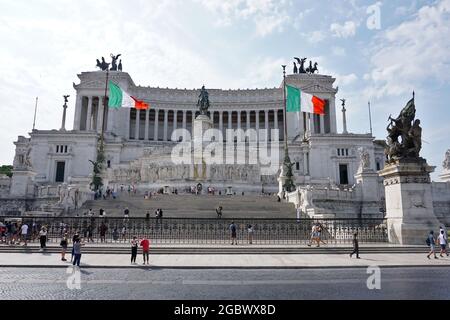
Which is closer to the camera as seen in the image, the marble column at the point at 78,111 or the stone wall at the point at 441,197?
the stone wall at the point at 441,197

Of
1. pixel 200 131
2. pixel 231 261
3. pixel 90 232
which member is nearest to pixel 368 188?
pixel 200 131

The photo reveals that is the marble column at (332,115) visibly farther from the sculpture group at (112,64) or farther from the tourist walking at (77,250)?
the tourist walking at (77,250)

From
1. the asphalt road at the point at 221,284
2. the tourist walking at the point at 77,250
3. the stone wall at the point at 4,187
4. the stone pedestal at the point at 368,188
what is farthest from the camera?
the stone wall at the point at 4,187

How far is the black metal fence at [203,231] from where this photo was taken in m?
20.2

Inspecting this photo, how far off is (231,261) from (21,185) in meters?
34.4

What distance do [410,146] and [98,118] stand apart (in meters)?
72.7

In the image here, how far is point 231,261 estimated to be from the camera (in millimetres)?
14594

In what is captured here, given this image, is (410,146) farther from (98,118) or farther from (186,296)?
(98,118)

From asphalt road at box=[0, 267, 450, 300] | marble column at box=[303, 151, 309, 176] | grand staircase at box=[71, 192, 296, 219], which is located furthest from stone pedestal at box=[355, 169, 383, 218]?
asphalt road at box=[0, 267, 450, 300]

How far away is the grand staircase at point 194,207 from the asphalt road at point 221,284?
1553 centimetres

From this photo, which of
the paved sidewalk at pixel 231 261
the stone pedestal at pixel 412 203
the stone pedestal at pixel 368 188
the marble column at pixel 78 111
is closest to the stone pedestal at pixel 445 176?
the stone pedestal at pixel 368 188

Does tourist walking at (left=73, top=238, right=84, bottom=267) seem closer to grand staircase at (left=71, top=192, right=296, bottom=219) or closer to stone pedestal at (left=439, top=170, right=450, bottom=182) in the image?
grand staircase at (left=71, top=192, right=296, bottom=219)

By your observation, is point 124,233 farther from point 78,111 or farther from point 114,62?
point 114,62

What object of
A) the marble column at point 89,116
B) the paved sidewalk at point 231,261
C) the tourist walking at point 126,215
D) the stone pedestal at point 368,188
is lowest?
the paved sidewalk at point 231,261
